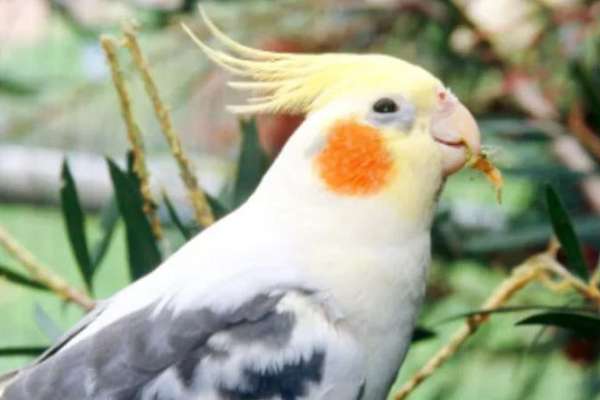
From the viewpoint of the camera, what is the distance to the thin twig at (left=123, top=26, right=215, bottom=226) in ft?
3.75

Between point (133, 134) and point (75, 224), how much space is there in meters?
0.11

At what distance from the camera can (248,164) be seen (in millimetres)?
1280

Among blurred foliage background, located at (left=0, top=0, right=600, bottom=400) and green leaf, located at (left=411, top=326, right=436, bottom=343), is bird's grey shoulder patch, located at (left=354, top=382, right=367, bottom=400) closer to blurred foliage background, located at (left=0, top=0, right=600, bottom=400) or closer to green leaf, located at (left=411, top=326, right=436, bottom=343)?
green leaf, located at (left=411, top=326, right=436, bottom=343)

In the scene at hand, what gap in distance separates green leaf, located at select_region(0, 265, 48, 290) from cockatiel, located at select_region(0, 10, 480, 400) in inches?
3.9

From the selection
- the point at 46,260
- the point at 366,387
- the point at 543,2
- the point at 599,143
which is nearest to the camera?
the point at 366,387

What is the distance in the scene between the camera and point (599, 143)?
1.73 metres

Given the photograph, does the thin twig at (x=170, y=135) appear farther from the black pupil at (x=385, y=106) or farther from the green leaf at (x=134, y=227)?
the black pupil at (x=385, y=106)

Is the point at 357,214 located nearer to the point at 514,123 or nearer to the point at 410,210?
the point at 410,210

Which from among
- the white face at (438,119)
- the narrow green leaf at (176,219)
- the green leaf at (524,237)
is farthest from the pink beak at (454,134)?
the green leaf at (524,237)

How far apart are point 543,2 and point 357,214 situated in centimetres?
82

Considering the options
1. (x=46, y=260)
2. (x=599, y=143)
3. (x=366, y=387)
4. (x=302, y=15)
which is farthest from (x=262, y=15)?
(x=46, y=260)

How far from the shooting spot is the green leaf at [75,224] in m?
1.22

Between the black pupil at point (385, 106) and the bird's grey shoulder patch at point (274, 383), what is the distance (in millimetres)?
177

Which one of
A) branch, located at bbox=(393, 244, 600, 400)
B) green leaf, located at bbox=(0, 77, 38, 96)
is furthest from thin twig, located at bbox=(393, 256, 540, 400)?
green leaf, located at bbox=(0, 77, 38, 96)
